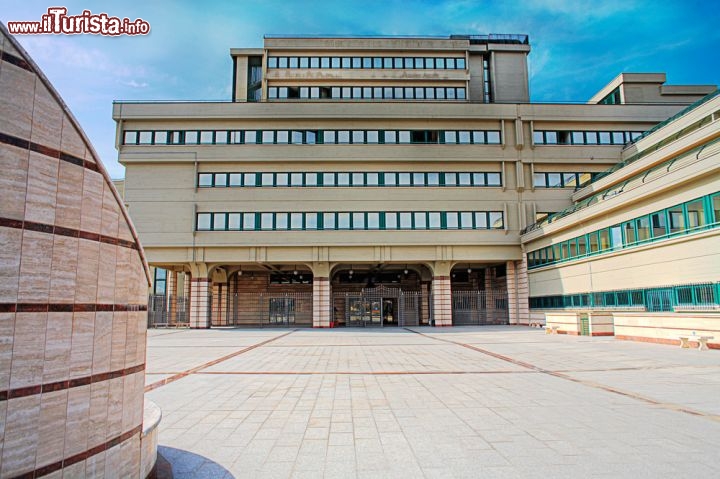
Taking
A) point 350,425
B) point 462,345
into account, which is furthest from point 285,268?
point 350,425

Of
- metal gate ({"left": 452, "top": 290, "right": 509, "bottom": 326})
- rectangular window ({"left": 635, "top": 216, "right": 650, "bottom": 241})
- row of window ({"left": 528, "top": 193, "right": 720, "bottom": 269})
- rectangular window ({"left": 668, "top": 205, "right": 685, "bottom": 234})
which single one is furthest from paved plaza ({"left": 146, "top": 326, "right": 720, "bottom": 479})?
metal gate ({"left": 452, "top": 290, "right": 509, "bottom": 326})

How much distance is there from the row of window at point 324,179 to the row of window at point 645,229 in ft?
31.4

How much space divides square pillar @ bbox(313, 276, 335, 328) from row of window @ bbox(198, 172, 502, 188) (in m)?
Answer: 7.49

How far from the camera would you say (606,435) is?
5.78m

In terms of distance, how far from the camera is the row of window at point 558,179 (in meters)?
36.8

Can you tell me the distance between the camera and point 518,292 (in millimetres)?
36406

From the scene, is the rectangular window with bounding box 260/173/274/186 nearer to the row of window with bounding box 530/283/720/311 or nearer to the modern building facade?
the modern building facade

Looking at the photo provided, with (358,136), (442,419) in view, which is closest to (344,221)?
(358,136)

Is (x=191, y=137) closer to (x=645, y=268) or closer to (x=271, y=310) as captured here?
(x=271, y=310)

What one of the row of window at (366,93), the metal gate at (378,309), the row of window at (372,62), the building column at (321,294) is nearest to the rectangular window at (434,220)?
the metal gate at (378,309)

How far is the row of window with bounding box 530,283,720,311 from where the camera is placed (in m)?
18.0

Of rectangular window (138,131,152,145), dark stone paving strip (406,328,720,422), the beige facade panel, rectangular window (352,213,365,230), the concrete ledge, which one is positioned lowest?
dark stone paving strip (406,328,720,422)

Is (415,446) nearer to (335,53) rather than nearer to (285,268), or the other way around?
(285,268)

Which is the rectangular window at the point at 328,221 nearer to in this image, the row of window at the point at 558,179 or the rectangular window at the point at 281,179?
the rectangular window at the point at 281,179
